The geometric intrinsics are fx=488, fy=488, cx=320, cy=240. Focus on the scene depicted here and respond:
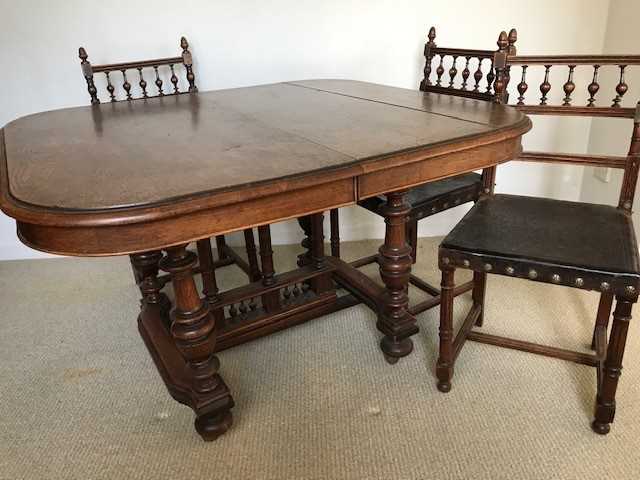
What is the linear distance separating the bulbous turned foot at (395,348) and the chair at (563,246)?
0.51ft

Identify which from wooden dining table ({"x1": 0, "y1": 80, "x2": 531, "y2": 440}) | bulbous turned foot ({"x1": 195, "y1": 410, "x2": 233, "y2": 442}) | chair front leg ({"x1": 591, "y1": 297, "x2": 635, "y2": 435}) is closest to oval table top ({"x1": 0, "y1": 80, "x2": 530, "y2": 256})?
wooden dining table ({"x1": 0, "y1": 80, "x2": 531, "y2": 440})

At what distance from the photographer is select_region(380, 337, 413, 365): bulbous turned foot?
163cm

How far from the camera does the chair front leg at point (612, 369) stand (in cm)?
122

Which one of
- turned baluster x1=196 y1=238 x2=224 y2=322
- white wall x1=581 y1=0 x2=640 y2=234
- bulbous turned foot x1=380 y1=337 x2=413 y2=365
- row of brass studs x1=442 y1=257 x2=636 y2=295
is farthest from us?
white wall x1=581 y1=0 x2=640 y2=234

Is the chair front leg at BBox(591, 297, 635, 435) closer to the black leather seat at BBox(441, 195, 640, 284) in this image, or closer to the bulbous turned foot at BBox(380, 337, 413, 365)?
the black leather seat at BBox(441, 195, 640, 284)

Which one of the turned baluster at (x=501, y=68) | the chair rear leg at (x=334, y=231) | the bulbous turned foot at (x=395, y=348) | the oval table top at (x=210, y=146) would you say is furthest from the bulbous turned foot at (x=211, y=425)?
the turned baluster at (x=501, y=68)

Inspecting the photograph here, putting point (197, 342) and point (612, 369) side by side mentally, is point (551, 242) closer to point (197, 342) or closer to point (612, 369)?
point (612, 369)

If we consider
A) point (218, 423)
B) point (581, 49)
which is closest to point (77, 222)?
point (218, 423)

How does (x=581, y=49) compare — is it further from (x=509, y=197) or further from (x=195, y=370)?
(x=195, y=370)

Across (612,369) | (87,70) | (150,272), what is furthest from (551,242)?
(87,70)

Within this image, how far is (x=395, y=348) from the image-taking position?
1625 mm

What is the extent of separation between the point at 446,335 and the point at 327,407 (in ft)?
1.39

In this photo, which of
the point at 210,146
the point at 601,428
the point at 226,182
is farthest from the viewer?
the point at 601,428

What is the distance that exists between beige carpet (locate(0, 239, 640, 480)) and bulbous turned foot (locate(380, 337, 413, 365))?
0.04 m
